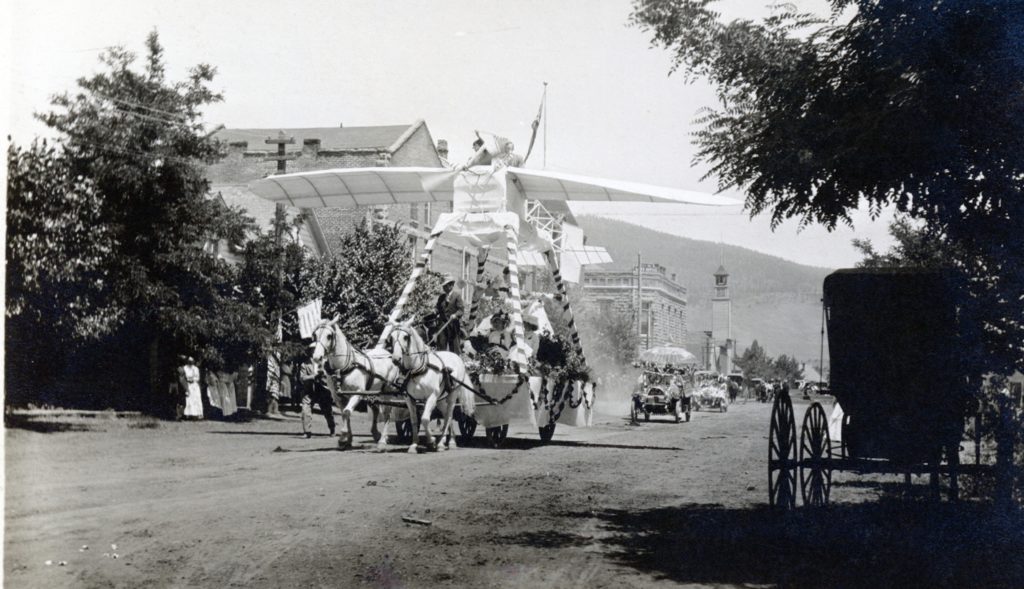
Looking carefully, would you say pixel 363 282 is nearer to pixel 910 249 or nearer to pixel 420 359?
pixel 420 359

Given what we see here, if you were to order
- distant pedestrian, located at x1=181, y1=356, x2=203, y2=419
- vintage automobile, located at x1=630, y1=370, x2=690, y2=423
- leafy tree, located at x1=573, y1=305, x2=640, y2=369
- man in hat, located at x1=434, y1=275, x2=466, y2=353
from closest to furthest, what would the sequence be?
1. man in hat, located at x1=434, y1=275, x2=466, y2=353
2. distant pedestrian, located at x1=181, y1=356, x2=203, y2=419
3. vintage automobile, located at x1=630, y1=370, x2=690, y2=423
4. leafy tree, located at x1=573, y1=305, x2=640, y2=369

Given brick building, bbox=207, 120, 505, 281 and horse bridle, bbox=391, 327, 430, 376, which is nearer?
horse bridle, bbox=391, 327, 430, 376

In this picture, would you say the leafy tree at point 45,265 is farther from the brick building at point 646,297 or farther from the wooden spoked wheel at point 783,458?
the brick building at point 646,297

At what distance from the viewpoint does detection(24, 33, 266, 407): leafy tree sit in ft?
56.5

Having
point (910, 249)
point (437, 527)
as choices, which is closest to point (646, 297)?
point (910, 249)

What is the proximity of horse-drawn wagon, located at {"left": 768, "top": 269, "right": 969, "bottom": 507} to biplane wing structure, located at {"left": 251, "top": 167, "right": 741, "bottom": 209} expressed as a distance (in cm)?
588

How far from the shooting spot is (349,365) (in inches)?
620

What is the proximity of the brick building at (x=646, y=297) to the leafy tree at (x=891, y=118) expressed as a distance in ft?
132

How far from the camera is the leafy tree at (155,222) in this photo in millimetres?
17219

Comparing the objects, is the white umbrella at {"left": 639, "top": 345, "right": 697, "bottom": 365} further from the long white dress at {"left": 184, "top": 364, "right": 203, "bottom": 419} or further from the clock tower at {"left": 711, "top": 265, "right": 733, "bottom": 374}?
the long white dress at {"left": 184, "top": 364, "right": 203, "bottom": 419}

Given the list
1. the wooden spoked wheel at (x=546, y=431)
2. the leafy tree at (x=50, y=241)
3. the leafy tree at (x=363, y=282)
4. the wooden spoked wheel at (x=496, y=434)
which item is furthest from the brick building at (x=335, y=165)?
the leafy tree at (x=50, y=241)

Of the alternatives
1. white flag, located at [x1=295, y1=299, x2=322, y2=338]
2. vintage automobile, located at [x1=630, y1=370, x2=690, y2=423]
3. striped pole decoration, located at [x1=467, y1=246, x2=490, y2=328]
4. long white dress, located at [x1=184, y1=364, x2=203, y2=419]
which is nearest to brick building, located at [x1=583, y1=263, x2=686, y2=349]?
vintage automobile, located at [x1=630, y1=370, x2=690, y2=423]

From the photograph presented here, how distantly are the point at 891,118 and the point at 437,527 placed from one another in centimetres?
520

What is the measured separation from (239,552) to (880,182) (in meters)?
5.99
